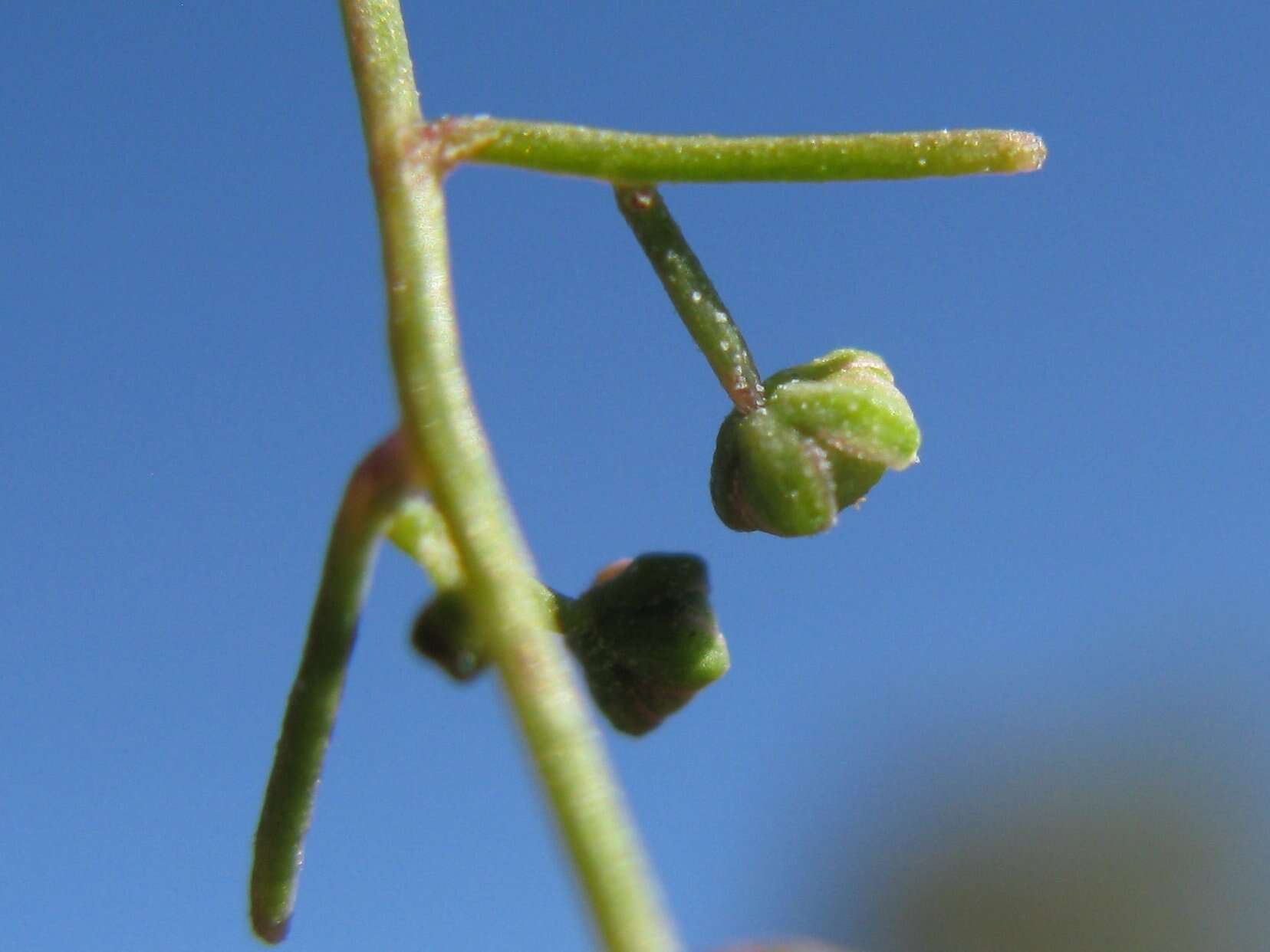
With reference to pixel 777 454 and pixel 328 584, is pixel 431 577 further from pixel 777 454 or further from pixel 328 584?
pixel 777 454

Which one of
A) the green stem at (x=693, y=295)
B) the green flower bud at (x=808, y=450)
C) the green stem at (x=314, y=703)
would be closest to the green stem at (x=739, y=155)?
the green stem at (x=693, y=295)

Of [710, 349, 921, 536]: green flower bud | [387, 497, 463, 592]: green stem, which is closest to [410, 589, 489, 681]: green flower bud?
[387, 497, 463, 592]: green stem

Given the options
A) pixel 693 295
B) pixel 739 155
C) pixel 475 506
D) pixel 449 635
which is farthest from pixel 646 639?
pixel 475 506

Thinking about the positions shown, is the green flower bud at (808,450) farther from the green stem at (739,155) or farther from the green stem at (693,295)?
the green stem at (739,155)

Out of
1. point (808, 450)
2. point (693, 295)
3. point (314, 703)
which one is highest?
point (693, 295)

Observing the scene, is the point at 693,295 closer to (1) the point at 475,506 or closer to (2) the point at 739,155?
(2) the point at 739,155
